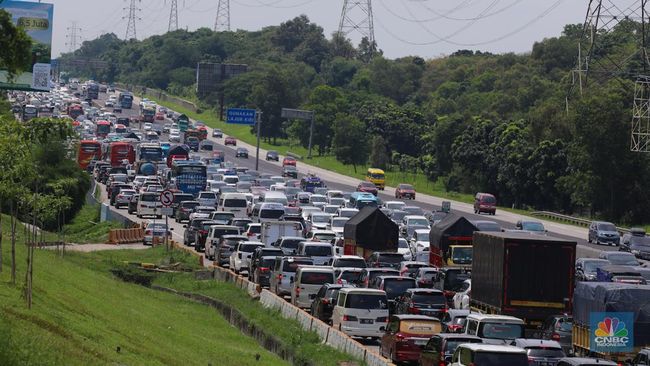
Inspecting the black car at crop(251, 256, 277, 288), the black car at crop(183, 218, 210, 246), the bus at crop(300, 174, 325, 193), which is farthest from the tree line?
the black car at crop(251, 256, 277, 288)

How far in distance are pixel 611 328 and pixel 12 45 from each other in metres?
17.5

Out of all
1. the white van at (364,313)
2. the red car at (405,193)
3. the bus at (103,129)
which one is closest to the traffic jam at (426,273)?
the white van at (364,313)

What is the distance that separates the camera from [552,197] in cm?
9850

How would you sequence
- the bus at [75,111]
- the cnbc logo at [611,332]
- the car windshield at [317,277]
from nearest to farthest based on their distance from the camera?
the cnbc logo at [611,332] < the car windshield at [317,277] < the bus at [75,111]

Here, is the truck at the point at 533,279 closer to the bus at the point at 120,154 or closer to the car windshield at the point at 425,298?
the car windshield at the point at 425,298

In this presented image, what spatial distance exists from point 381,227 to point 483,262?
52.3ft

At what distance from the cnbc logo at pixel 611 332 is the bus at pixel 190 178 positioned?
194 ft

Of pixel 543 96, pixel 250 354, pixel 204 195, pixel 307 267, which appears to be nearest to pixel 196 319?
pixel 307 267

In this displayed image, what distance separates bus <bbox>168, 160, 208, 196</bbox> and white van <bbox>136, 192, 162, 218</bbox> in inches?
378

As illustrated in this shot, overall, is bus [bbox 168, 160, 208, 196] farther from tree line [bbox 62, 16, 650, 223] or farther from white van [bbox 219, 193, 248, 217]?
tree line [bbox 62, 16, 650, 223]

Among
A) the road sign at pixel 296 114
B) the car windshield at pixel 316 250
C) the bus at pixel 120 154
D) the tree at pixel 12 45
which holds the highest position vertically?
the road sign at pixel 296 114

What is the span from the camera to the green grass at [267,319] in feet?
101

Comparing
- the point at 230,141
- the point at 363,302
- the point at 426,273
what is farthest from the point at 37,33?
the point at 230,141

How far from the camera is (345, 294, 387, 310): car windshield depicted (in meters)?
32.8
